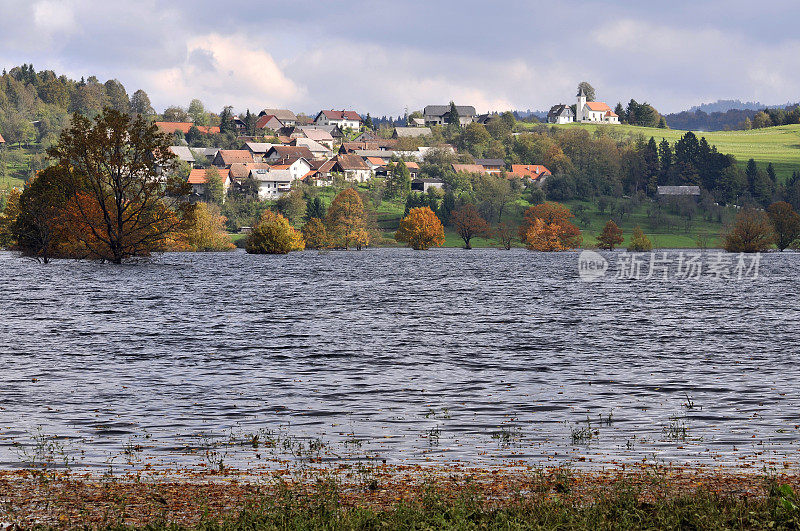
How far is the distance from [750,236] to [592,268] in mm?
62892

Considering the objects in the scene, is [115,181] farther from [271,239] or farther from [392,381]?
[392,381]

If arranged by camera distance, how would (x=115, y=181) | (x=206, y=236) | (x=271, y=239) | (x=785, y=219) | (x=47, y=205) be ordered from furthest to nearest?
(x=785, y=219) < (x=206, y=236) < (x=271, y=239) < (x=47, y=205) < (x=115, y=181)

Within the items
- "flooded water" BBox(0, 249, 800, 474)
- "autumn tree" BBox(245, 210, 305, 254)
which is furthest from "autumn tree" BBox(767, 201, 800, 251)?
"flooded water" BBox(0, 249, 800, 474)

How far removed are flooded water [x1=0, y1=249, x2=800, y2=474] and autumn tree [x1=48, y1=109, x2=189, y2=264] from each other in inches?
1606

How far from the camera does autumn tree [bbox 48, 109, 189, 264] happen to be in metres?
108

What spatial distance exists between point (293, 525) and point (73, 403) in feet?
51.6

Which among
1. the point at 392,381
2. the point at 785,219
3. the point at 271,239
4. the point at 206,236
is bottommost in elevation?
the point at 206,236

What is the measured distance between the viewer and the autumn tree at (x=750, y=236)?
190 meters

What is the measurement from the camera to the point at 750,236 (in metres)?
192

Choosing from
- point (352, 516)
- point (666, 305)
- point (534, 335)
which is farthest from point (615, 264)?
point (352, 516)

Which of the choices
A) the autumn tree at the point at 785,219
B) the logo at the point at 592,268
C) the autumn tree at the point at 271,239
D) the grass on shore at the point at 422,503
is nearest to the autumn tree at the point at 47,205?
the autumn tree at the point at 271,239

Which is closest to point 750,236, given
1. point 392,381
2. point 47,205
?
point 47,205

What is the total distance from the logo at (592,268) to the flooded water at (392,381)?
5132 centimetres

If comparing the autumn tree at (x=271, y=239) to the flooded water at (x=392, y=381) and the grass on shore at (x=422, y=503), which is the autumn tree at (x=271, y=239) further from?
the grass on shore at (x=422, y=503)
